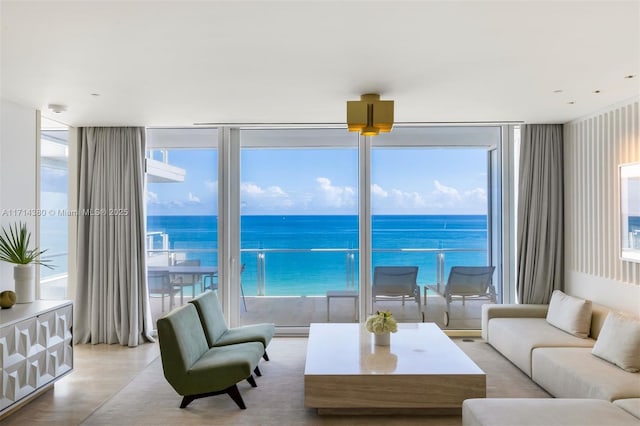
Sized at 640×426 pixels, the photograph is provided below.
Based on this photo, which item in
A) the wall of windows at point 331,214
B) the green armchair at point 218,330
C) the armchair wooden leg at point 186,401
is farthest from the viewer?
the wall of windows at point 331,214

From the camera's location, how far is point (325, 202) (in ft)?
19.6

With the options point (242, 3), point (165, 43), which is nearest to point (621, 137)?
point (242, 3)

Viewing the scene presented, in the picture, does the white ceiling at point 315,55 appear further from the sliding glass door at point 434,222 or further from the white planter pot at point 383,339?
the white planter pot at point 383,339

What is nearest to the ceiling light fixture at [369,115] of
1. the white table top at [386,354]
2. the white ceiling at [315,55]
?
the white ceiling at [315,55]

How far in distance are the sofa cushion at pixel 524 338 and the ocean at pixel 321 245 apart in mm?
1099

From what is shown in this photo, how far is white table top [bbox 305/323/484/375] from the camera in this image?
3.49 metres

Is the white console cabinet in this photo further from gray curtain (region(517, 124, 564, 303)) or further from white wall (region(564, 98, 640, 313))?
white wall (region(564, 98, 640, 313))

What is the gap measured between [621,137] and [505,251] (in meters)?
1.93

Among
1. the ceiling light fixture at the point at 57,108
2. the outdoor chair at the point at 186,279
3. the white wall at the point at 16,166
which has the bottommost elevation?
the outdoor chair at the point at 186,279

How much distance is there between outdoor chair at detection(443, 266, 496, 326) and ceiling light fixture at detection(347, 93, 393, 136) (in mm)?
2594

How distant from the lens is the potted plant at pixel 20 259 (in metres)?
4.06

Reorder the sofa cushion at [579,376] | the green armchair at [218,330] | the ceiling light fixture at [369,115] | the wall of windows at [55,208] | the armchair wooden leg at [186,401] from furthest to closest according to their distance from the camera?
the wall of windows at [55,208] < the green armchair at [218,330] < the ceiling light fixture at [369,115] < the armchair wooden leg at [186,401] < the sofa cushion at [579,376]

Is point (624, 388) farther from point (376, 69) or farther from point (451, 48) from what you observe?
point (376, 69)

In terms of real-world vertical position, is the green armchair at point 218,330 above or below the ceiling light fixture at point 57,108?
below
